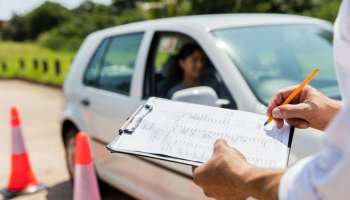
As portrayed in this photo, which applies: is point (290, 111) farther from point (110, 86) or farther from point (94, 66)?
point (94, 66)

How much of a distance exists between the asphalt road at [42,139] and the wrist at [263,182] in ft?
12.8

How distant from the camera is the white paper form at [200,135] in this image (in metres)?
1.57

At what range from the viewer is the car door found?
4.08m

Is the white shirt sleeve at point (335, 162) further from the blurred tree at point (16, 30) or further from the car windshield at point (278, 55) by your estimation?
the blurred tree at point (16, 30)

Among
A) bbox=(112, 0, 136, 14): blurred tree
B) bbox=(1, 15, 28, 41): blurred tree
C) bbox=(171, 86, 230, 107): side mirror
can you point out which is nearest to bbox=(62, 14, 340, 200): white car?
bbox=(171, 86, 230, 107): side mirror

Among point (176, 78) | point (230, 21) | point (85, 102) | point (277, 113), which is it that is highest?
point (230, 21)

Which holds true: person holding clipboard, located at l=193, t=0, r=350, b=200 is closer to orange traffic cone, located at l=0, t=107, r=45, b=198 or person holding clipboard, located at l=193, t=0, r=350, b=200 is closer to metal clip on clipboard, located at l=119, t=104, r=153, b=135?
metal clip on clipboard, located at l=119, t=104, r=153, b=135

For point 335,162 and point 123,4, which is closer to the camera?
point 335,162

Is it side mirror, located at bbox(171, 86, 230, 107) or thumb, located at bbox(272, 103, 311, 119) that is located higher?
thumb, located at bbox(272, 103, 311, 119)

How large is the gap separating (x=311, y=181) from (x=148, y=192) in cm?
273

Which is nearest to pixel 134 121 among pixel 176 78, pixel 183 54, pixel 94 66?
pixel 183 54

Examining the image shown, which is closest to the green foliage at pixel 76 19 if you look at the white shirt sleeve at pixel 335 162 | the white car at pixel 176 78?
the white car at pixel 176 78

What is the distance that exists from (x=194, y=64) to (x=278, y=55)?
64cm

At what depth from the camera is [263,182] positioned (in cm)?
129
